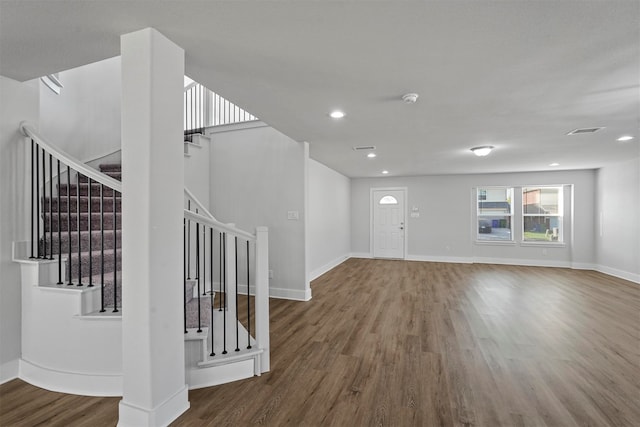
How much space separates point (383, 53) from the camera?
1927 millimetres

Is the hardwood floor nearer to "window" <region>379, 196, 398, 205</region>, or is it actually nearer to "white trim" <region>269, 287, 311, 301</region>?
"white trim" <region>269, 287, 311, 301</region>

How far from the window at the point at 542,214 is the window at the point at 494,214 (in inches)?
13.2

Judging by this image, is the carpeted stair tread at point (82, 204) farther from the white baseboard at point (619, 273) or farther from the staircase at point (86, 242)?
the white baseboard at point (619, 273)

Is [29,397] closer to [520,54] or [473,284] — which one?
[520,54]

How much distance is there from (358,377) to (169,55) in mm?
2639

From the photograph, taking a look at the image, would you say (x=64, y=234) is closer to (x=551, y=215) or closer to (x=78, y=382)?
(x=78, y=382)

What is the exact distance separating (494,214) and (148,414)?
8.07 metres

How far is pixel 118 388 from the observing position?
6.75 feet

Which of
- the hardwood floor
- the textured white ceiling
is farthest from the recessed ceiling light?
the hardwood floor

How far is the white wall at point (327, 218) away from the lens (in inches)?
222

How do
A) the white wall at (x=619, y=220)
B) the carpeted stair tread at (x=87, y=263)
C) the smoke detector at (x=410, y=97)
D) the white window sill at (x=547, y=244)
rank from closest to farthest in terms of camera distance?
the carpeted stair tread at (x=87, y=263)
the smoke detector at (x=410, y=97)
the white wall at (x=619, y=220)
the white window sill at (x=547, y=244)

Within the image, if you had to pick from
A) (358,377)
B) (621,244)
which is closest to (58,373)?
(358,377)

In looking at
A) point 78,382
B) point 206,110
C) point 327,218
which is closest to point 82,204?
point 78,382

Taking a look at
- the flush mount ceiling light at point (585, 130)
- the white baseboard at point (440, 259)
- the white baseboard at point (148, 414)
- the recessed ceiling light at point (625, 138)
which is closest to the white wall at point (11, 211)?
the white baseboard at point (148, 414)
